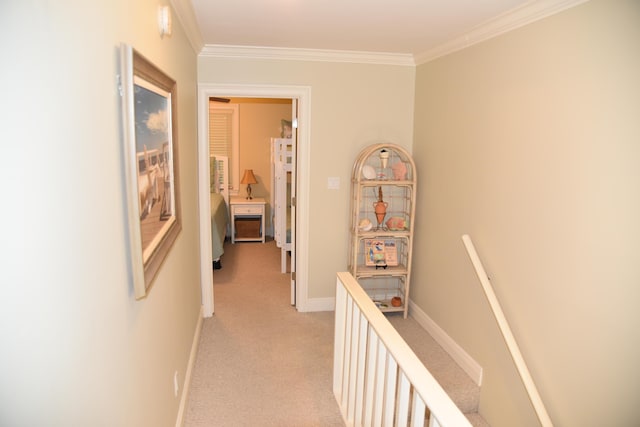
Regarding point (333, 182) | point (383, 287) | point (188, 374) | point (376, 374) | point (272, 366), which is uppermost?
point (333, 182)

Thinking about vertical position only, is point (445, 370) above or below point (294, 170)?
below

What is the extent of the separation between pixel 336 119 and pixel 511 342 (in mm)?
2361

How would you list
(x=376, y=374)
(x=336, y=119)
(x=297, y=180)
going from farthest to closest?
(x=297, y=180), (x=336, y=119), (x=376, y=374)

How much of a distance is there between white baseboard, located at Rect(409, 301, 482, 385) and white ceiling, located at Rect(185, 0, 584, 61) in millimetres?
2193

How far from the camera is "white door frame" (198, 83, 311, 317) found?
143 inches

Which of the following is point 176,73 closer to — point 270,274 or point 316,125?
point 316,125

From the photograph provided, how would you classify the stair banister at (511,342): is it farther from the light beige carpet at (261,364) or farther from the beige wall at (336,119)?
the beige wall at (336,119)

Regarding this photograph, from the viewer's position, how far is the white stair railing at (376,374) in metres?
1.33

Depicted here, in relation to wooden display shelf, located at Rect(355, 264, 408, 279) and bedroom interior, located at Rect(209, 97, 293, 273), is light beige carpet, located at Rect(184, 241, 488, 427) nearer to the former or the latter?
wooden display shelf, located at Rect(355, 264, 408, 279)

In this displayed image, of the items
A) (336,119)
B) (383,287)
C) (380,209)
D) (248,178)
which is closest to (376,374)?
(380,209)

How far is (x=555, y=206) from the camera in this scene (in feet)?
7.08

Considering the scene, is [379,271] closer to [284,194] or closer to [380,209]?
[380,209]

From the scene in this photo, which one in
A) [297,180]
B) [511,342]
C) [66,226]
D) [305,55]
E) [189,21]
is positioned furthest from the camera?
[297,180]

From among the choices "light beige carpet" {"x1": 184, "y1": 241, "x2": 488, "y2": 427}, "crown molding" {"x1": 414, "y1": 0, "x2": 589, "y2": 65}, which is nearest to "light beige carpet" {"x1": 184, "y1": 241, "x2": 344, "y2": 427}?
"light beige carpet" {"x1": 184, "y1": 241, "x2": 488, "y2": 427}
